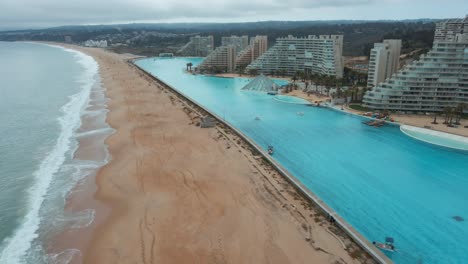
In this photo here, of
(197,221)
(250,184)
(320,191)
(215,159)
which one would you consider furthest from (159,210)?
(320,191)

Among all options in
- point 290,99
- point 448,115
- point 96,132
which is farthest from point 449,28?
point 96,132

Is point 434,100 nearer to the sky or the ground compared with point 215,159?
nearer to the sky

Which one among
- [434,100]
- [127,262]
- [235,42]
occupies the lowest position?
[127,262]

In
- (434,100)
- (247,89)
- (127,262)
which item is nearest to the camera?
(127,262)

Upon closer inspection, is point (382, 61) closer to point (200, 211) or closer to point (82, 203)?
point (200, 211)

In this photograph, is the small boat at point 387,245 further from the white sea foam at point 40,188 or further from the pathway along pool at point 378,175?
the white sea foam at point 40,188

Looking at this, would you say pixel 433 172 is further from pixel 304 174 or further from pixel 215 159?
pixel 215 159
